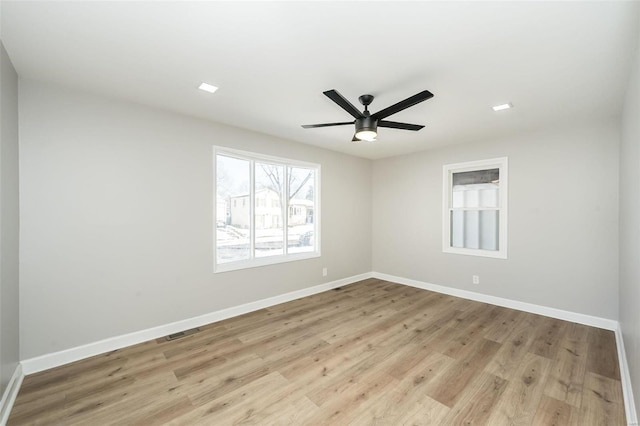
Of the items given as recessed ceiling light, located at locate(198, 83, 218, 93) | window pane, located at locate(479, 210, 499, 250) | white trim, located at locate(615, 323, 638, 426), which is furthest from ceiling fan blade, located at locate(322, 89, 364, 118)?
window pane, located at locate(479, 210, 499, 250)

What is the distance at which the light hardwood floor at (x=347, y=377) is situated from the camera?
1.93 metres

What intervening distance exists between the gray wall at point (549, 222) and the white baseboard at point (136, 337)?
9.39ft

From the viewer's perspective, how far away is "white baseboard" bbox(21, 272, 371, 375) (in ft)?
8.11

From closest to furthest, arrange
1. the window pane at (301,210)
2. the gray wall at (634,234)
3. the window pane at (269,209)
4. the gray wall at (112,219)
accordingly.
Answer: the gray wall at (634,234)
the gray wall at (112,219)
the window pane at (269,209)
the window pane at (301,210)

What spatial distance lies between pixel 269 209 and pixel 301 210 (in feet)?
2.10

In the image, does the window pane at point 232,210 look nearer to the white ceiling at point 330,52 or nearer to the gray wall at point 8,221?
the white ceiling at point 330,52

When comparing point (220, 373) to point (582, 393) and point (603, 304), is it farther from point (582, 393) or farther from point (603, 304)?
point (603, 304)

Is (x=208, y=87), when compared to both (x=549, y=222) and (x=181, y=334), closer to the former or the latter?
(x=181, y=334)

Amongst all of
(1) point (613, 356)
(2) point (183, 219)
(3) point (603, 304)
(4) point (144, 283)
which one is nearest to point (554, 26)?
(1) point (613, 356)

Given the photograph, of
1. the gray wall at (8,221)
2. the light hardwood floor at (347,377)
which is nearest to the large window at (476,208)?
the light hardwood floor at (347,377)

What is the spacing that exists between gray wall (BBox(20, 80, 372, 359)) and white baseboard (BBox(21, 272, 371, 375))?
6 cm

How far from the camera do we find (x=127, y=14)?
168cm

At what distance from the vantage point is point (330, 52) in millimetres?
2051

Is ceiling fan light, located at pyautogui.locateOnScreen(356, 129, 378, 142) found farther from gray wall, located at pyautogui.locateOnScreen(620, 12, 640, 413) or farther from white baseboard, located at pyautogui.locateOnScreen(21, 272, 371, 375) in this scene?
white baseboard, located at pyautogui.locateOnScreen(21, 272, 371, 375)
